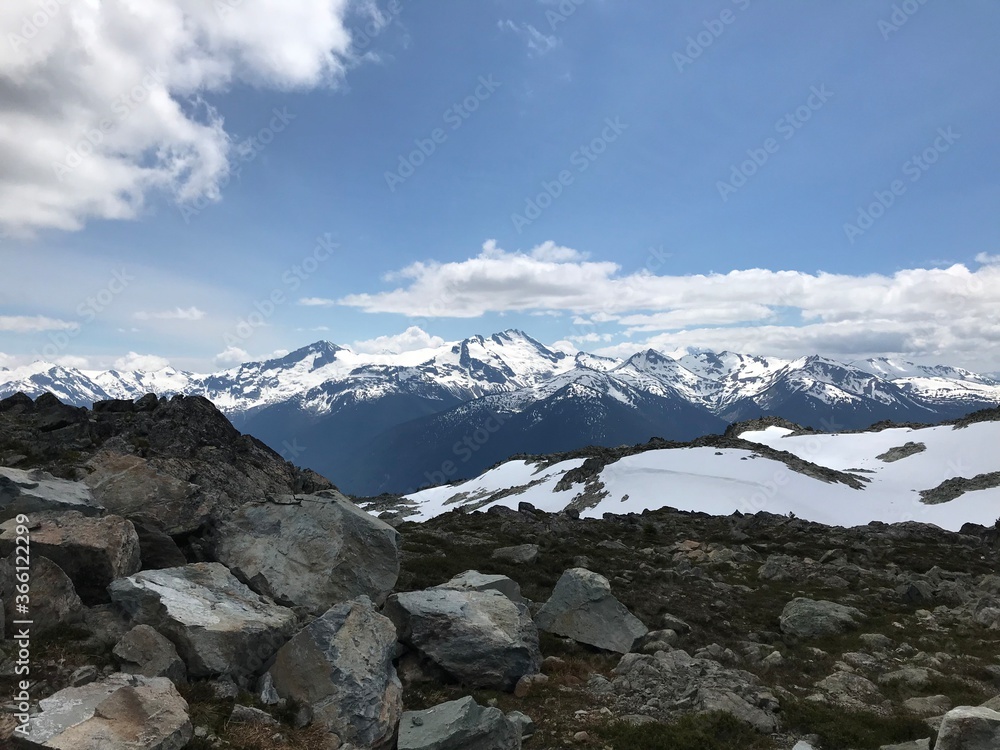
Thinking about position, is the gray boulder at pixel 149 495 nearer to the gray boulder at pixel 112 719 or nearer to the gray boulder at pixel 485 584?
the gray boulder at pixel 112 719

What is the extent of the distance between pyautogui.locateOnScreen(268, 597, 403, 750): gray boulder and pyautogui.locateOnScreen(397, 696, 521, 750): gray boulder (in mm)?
507

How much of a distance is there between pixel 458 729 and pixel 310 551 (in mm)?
7381

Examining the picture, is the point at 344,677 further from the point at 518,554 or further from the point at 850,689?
the point at 518,554

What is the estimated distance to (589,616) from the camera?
1900 centimetres

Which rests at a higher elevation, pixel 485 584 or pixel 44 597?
pixel 44 597

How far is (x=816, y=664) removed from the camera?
18547 millimetres

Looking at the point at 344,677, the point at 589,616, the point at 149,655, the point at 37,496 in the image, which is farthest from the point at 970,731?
the point at 37,496

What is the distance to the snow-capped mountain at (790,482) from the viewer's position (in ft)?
230

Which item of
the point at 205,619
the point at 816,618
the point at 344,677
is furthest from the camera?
the point at 816,618

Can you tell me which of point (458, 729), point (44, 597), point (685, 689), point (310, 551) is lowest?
point (685, 689)

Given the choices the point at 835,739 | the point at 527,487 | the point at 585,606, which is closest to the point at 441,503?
the point at 527,487

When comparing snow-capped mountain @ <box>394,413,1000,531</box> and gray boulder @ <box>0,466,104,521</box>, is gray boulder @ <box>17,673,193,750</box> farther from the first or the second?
snow-capped mountain @ <box>394,413,1000,531</box>

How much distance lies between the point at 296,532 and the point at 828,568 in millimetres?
33422

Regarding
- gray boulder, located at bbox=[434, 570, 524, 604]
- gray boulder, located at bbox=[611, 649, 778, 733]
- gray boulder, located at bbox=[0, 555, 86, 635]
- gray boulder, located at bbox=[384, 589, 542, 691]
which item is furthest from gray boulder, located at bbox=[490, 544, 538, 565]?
gray boulder, located at bbox=[0, 555, 86, 635]
